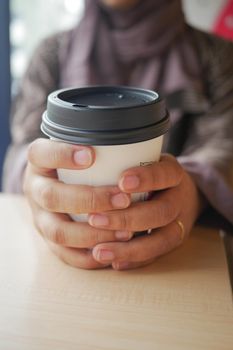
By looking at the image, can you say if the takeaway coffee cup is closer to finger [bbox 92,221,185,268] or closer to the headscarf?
finger [bbox 92,221,185,268]

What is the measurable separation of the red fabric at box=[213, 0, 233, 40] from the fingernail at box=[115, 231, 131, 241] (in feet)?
4.28

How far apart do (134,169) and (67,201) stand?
0.28 ft

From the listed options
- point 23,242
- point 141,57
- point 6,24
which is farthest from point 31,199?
point 6,24

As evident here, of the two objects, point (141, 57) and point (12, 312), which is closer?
point (12, 312)

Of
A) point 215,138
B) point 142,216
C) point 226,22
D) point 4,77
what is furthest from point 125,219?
point 226,22

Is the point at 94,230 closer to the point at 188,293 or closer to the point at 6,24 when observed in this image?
the point at 188,293

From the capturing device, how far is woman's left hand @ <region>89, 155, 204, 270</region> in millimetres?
481

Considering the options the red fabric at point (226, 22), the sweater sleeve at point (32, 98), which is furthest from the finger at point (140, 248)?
the red fabric at point (226, 22)

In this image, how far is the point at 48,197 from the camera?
50cm

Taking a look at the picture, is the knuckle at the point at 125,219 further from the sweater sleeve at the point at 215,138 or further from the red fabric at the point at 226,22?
the red fabric at the point at 226,22

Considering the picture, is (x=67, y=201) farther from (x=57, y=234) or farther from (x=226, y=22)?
(x=226, y=22)

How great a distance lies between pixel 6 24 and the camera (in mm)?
1412

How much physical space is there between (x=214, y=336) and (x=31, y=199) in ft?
0.95

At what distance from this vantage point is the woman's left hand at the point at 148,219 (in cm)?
48
